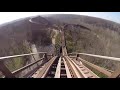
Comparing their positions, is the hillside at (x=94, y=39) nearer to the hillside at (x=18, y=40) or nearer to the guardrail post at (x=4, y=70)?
the hillside at (x=18, y=40)

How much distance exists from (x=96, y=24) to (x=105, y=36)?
21.2 feet

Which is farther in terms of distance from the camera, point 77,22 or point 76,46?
point 77,22

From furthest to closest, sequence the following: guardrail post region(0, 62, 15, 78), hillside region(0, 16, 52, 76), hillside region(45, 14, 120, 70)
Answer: hillside region(45, 14, 120, 70) → hillside region(0, 16, 52, 76) → guardrail post region(0, 62, 15, 78)

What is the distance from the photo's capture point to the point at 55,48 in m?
19.1

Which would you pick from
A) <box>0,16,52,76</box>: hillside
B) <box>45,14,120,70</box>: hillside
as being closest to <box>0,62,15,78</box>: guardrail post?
<box>0,16,52,76</box>: hillside

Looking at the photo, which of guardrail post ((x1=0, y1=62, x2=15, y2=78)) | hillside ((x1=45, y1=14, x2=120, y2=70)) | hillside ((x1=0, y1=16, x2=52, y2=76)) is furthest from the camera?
hillside ((x1=45, y1=14, x2=120, y2=70))

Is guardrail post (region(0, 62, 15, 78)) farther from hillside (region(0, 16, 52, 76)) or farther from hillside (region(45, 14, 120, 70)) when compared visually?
hillside (region(45, 14, 120, 70))

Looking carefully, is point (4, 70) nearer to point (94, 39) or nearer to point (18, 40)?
point (18, 40)

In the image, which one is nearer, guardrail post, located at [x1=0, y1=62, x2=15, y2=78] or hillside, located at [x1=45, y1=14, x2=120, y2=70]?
guardrail post, located at [x1=0, y1=62, x2=15, y2=78]

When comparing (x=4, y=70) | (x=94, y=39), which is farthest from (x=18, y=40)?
(x=4, y=70)
